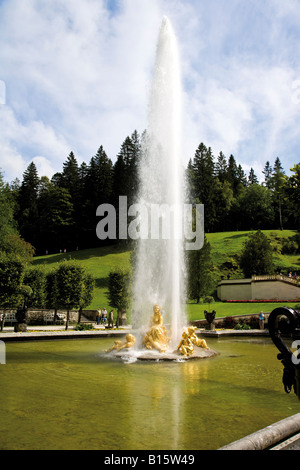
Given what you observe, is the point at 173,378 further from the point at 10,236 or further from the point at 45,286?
the point at 10,236

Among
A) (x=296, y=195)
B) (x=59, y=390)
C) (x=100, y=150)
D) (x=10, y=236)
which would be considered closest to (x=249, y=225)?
(x=100, y=150)

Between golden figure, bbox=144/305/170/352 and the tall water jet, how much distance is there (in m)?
0.71

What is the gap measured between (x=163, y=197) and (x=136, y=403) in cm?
1149

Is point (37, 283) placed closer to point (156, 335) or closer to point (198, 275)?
point (198, 275)

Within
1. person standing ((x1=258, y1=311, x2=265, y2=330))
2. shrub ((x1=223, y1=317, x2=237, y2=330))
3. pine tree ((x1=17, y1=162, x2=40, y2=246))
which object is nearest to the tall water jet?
person standing ((x1=258, y1=311, x2=265, y2=330))

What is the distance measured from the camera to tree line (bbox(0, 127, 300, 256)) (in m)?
96.9

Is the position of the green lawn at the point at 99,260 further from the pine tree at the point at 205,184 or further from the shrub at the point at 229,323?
the pine tree at the point at 205,184

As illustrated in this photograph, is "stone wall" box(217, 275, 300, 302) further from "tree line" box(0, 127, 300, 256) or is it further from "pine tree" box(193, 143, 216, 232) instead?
"pine tree" box(193, 143, 216, 232)

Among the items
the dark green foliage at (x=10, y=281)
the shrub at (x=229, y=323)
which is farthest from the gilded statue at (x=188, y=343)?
the dark green foliage at (x=10, y=281)

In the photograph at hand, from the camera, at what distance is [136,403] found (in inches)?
306

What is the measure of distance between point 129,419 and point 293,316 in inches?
147

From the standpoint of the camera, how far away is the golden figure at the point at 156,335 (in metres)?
14.9

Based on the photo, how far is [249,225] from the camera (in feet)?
376

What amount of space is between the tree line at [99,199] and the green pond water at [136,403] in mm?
75668
